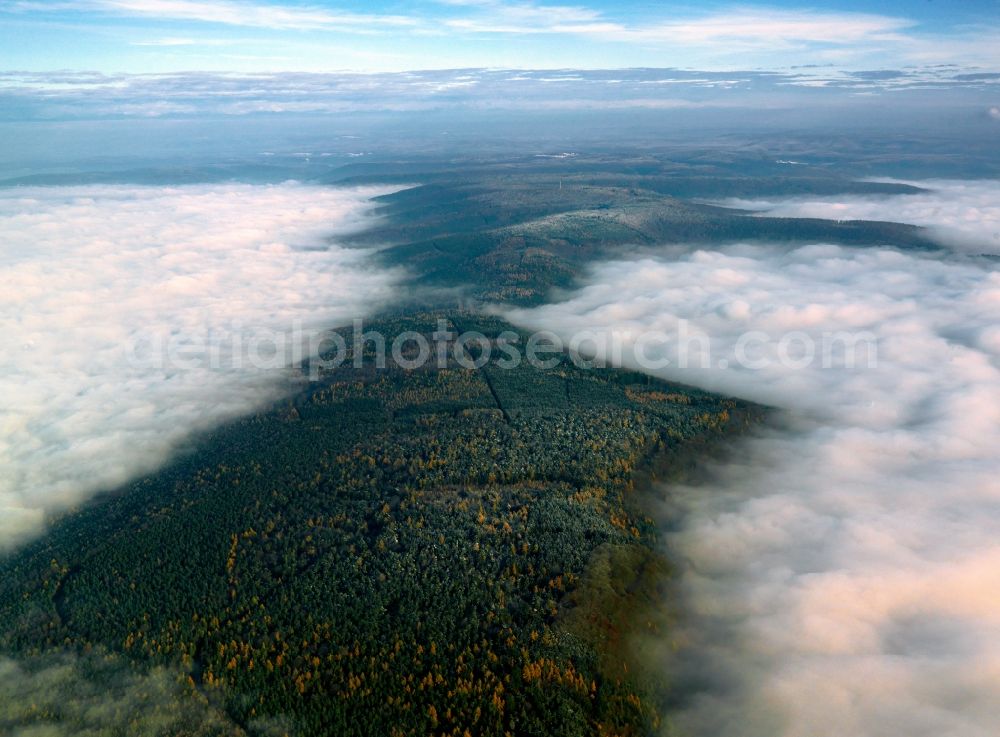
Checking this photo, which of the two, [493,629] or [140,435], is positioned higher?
[493,629]

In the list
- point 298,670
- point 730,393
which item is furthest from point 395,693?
point 730,393

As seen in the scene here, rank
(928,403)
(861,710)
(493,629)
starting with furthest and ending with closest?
(928,403) → (493,629) → (861,710)

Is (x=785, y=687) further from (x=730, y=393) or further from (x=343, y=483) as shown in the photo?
(x=730, y=393)

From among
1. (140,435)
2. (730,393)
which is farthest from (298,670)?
(730,393)

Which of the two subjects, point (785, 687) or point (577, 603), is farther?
point (577, 603)

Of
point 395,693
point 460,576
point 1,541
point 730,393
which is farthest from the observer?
point 730,393

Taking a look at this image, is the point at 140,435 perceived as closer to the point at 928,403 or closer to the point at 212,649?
the point at 212,649
